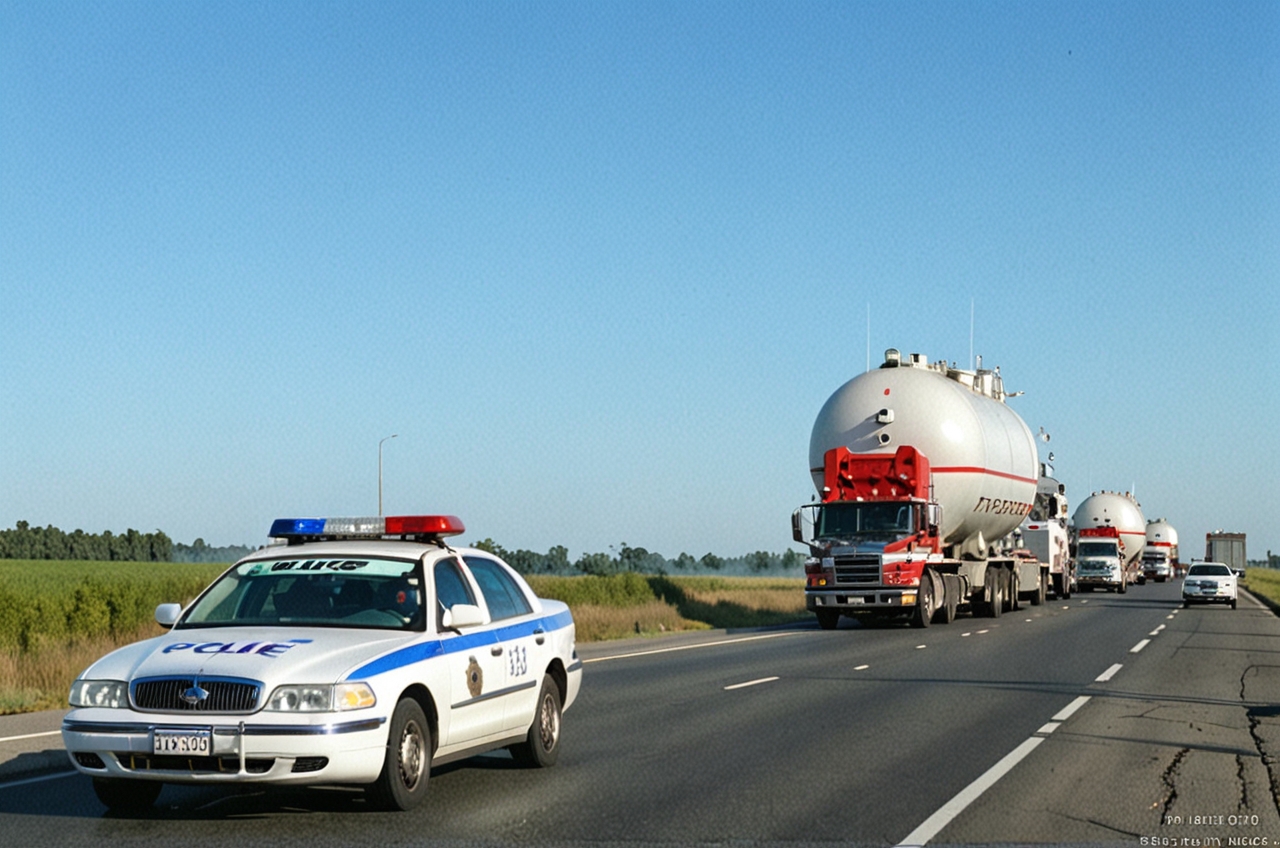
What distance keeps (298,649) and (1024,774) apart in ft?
17.0

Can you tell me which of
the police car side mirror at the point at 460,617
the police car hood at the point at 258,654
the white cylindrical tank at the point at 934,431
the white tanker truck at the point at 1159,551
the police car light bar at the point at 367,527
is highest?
the white cylindrical tank at the point at 934,431

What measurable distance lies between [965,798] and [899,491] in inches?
895

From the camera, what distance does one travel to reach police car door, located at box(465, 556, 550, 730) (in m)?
10.4

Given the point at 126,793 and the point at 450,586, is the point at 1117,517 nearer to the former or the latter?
the point at 450,586

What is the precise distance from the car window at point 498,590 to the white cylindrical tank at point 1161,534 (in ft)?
299

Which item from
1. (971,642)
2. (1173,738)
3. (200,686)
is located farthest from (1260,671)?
(200,686)

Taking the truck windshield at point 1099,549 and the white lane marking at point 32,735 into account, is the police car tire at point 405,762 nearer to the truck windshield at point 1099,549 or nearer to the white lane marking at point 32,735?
the white lane marking at point 32,735

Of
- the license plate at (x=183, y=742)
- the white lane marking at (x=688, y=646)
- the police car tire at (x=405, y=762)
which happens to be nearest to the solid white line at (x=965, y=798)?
the police car tire at (x=405, y=762)

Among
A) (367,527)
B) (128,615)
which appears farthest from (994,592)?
(367,527)

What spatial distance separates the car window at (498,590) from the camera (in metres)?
10.6

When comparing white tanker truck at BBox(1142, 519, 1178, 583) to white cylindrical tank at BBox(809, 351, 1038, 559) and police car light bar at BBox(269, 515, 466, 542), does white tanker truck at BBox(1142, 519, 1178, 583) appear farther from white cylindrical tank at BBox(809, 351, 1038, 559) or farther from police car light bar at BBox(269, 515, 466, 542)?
police car light bar at BBox(269, 515, 466, 542)

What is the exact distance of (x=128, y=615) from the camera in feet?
97.3

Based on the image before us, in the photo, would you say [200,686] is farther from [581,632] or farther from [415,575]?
[581,632]

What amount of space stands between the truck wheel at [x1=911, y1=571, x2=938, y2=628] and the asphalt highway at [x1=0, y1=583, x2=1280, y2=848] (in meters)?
11.8
